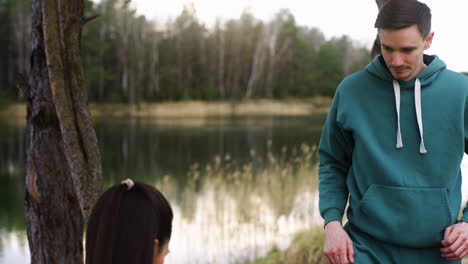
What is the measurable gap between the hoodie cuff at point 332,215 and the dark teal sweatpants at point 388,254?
0.27 ft

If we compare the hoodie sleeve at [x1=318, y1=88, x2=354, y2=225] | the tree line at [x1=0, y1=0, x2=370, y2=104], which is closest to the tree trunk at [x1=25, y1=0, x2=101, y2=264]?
the hoodie sleeve at [x1=318, y1=88, x2=354, y2=225]

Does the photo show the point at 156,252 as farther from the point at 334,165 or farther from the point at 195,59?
the point at 195,59

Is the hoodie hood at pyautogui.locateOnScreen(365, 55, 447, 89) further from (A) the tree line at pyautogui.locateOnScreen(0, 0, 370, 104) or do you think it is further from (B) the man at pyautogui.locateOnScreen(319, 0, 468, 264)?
(A) the tree line at pyautogui.locateOnScreen(0, 0, 370, 104)

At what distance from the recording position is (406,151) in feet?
5.09

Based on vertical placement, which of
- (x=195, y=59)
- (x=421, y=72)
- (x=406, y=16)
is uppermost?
(x=195, y=59)

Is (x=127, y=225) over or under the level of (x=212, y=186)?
over

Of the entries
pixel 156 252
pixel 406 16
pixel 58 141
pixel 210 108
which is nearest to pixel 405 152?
→ pixel 406 16

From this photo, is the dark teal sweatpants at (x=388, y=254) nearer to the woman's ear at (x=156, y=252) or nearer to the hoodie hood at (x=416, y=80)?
the hoodie hood at (x=416, y=80)

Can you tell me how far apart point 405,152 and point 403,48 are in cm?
29

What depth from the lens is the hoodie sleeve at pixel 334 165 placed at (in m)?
1.67

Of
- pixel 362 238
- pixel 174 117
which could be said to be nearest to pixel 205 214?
pixel 362 238

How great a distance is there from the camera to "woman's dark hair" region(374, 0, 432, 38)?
1.49 metres

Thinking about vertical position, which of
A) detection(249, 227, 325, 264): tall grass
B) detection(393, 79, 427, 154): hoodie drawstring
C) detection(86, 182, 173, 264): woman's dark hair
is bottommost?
detection(249, 227, 325, 264): tall grass

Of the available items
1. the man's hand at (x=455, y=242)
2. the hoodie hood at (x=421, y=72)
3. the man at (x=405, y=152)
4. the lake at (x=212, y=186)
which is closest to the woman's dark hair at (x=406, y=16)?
the man at (x=405, y=152)
